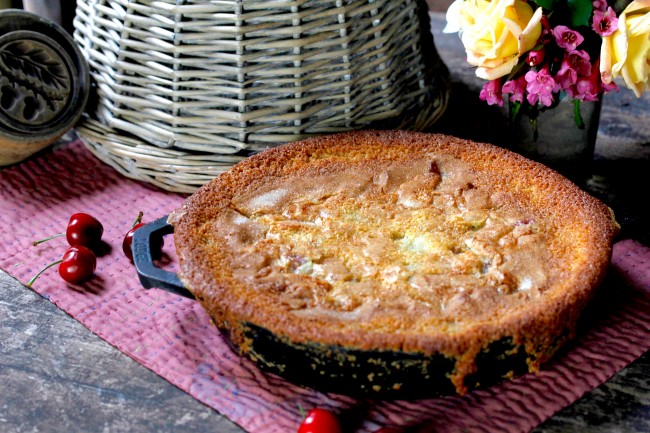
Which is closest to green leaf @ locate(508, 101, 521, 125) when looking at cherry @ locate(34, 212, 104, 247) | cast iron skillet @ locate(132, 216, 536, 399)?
cast iron skillet @ locate(132, 216, 536, 399)

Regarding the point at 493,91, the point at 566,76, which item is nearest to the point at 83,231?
the point at 493,91

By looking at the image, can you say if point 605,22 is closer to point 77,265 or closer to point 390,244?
point 390,244

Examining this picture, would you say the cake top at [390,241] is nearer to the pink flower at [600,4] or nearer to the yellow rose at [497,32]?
the yellow rose at [497,32]

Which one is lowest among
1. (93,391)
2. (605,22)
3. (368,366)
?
(93,391)

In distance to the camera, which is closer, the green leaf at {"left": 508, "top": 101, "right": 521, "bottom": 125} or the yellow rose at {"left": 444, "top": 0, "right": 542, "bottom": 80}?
the yellow rose at {"left": 444, "top": 0, "right": 542, "bottom": 80}

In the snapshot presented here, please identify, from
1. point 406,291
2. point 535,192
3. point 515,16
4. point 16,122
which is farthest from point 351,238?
point 16,122

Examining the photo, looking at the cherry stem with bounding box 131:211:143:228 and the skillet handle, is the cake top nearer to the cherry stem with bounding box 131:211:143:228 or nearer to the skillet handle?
the skillet handle

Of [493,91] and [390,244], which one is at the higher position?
[493,91]
